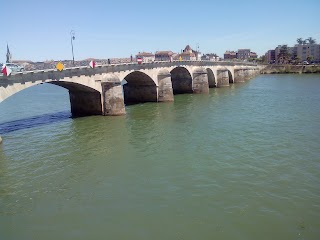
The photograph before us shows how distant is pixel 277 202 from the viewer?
12500 mm

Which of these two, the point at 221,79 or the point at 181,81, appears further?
the point at 221,79

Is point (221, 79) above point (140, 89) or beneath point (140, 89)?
above

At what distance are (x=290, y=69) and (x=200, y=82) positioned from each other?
210 ft

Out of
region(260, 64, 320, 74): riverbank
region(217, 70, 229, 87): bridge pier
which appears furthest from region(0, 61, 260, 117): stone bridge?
region(260, 64, 320, 74): riverbank

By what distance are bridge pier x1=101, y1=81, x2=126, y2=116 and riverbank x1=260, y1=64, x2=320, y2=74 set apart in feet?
277

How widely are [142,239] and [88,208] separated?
315cm

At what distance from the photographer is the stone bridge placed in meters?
24.8

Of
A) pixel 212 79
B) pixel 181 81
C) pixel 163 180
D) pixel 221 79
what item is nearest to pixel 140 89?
pixel 181 81

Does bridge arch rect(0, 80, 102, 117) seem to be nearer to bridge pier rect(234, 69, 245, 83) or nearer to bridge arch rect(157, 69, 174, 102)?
bridge arch rect(157, 69, 174, 102)

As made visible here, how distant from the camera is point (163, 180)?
49.0 ft

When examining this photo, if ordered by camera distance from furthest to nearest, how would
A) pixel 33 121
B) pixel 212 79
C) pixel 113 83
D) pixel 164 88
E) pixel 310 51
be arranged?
1. pixel 310 51
2. pixel 212 79
3. pixel 164 88
4. pixel 113 83
5. pixel 33 121

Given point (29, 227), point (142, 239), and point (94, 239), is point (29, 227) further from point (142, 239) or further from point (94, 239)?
point (142, 239)

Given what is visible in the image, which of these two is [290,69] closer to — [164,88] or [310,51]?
[310,51]

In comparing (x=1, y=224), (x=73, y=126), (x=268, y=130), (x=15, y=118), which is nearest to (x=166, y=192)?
(x=1, y=224)
